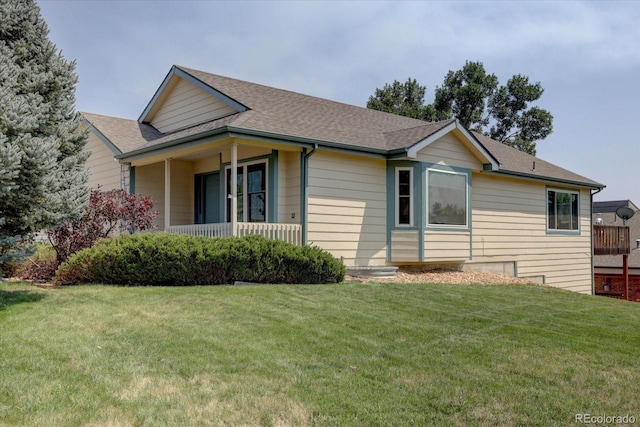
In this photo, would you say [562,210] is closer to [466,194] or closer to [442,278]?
[466,194]

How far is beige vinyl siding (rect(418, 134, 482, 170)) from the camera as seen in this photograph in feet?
44.8

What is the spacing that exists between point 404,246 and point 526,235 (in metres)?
6.22

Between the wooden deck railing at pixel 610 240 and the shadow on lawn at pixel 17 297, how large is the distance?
64.9 ft

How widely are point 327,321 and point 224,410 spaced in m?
2.93

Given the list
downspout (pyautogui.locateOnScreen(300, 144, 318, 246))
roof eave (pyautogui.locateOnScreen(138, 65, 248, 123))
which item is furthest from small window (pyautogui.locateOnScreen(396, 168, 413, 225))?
roof eave (pyautogui.locateOnScreen(138, 65, 248, 123))

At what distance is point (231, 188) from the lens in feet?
40.3

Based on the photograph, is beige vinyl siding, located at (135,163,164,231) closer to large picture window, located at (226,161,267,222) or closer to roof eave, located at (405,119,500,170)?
large picture window, located at (226,161,267,222)

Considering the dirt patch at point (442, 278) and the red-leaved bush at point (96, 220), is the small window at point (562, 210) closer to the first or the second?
the dirt patch at point (442, 278)

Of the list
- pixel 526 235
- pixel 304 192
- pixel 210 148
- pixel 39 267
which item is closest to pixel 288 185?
pixel 304 192

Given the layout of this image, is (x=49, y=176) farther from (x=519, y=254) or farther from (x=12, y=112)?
(x=519, y=254)

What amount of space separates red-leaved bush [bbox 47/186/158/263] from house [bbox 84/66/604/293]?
1.46m

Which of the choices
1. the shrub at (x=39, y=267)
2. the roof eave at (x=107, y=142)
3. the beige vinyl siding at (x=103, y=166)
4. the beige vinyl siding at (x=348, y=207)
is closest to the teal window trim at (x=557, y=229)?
the beige vinyl siding at (x=348, y=207)

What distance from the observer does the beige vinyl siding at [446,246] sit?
44.6 ft

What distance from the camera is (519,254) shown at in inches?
681
